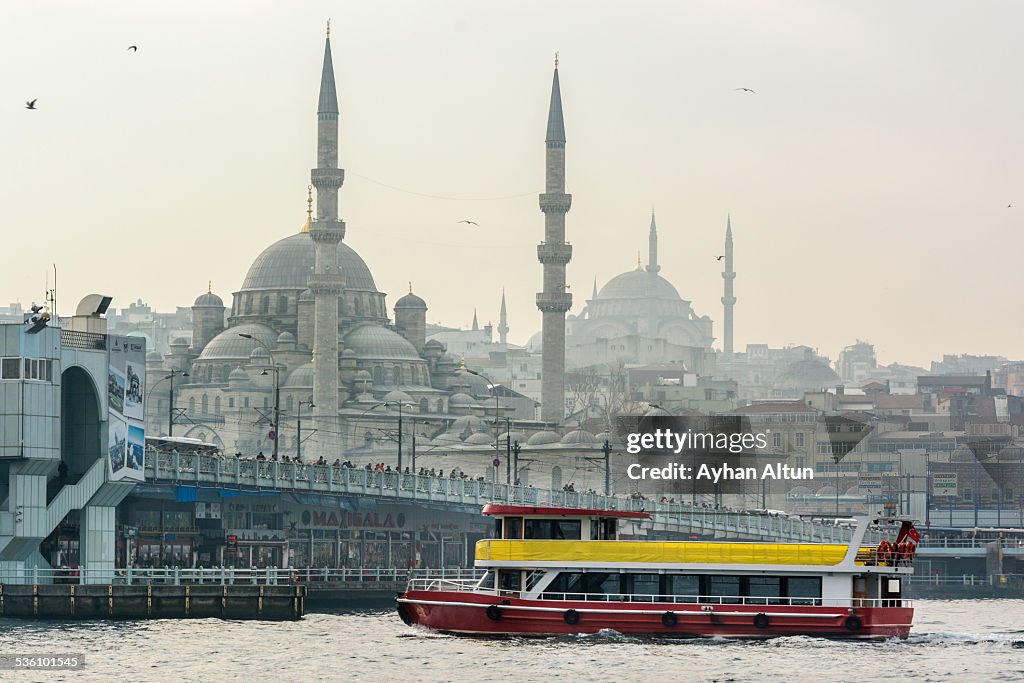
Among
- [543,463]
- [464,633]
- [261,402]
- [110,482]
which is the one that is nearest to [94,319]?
[110,482]

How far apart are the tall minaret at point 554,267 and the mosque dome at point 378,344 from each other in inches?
743

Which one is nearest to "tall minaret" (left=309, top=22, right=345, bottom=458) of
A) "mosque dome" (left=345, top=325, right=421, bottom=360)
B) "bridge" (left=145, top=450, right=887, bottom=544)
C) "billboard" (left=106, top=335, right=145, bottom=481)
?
"mosque dome" (left=345, top=325, right=421, bottom=360)

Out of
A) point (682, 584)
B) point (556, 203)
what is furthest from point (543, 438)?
point (682, 584)

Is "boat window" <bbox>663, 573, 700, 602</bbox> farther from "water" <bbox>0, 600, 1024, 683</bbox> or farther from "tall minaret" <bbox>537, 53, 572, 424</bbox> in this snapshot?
"tall minaret" <bbox>537, 53, 572, 424</bbox>

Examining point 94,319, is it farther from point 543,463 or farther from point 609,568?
point 543,463

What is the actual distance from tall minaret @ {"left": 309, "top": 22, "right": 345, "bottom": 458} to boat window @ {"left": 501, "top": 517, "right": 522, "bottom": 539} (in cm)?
8475

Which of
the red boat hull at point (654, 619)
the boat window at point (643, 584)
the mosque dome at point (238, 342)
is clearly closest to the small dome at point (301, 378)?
the mosque dome at point (238, 342)

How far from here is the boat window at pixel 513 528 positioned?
200 feet

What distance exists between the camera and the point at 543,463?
465 feet

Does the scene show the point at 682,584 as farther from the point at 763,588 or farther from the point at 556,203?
the point at 556,203

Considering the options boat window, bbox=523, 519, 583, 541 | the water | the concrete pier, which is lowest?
the water

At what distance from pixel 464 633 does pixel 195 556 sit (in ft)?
89.1

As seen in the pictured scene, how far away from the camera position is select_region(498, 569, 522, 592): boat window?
6125cm
